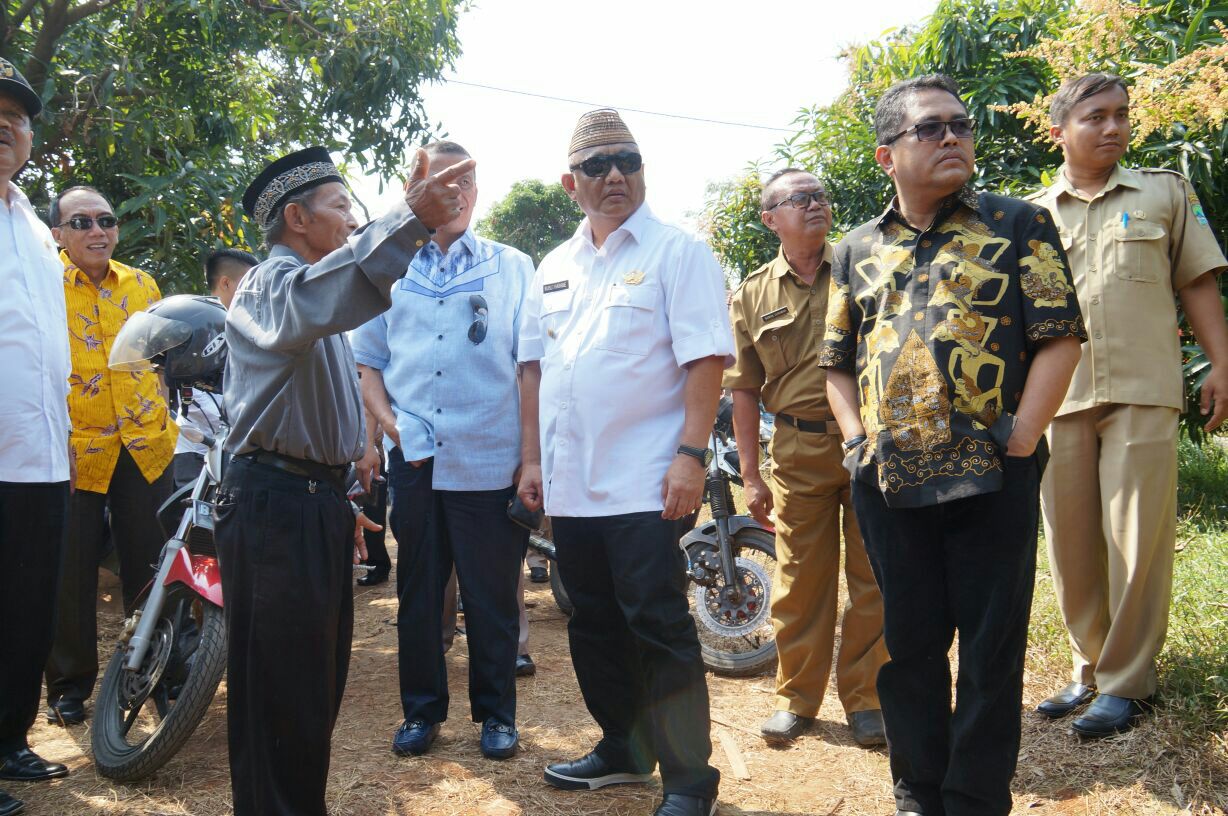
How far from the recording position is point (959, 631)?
2.58m

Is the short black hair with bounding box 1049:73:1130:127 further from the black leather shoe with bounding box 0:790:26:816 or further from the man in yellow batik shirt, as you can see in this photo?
the black leather shoe with bounding box 0:790:26:816

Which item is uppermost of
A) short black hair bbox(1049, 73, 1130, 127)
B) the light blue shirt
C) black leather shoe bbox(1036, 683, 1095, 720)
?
short black hair bbox(1049, 73, 1130, 127)

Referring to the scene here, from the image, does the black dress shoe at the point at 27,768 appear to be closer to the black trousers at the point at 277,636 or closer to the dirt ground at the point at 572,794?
the dirt ground at the point at 572,794

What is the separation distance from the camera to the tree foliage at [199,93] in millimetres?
6289

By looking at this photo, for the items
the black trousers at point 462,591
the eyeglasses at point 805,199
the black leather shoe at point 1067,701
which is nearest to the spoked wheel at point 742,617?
the black trousers at point 462,591

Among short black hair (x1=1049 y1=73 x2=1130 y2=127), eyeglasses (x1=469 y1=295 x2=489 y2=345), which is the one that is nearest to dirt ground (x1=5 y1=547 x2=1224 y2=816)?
eyeglasses (x1=469 y1=295 x2=489 y2=345)

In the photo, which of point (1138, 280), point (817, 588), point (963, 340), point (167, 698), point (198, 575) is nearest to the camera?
point (963, 340)

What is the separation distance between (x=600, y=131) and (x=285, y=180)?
0.97 m

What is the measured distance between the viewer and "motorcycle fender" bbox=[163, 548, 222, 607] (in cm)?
350

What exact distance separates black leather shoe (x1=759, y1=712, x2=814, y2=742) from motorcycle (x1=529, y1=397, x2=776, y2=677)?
716mm

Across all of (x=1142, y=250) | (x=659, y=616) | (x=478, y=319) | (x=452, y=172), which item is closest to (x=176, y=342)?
(x=478, y=319)

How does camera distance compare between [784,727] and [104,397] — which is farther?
[104,397]

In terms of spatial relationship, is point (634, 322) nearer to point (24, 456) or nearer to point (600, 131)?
point (600, 131)

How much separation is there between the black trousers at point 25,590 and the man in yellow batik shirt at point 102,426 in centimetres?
77
